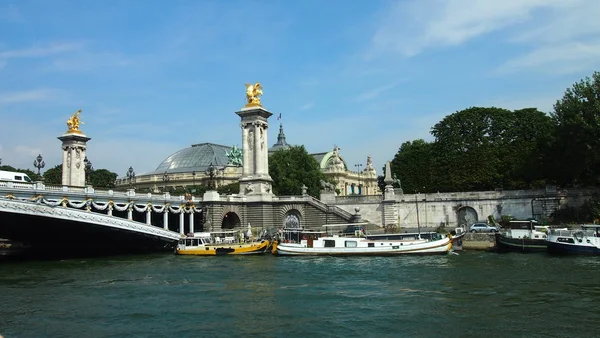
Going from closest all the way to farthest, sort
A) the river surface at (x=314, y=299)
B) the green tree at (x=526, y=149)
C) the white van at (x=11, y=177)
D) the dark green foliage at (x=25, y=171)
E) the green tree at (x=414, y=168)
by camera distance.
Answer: the river surface at (x=314, y=299), the white van at (x=11, y=177), the green tree at (x=526, y=149), the green tree at (x=414, y=168), the dark green foliage at (x=25, y=171)

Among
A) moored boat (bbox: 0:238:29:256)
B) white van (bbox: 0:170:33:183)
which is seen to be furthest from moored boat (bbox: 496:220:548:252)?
moored boat (bbox: 0:238:29:256)

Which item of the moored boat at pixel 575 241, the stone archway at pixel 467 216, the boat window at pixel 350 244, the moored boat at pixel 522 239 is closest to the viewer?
the moored boat at pixel 575 241

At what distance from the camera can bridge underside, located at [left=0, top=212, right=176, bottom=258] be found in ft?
160

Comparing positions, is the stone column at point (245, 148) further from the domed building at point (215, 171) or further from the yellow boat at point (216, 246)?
the domed building at point (215, 171)

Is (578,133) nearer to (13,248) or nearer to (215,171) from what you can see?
(13,248)

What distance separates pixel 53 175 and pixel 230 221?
50576 mm

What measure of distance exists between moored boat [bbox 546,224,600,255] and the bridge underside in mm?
35609

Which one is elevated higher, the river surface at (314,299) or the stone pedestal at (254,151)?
the stone pedestal at (254,151)

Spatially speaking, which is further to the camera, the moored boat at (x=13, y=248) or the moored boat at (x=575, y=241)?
the moored boat at (x=13, y=248)

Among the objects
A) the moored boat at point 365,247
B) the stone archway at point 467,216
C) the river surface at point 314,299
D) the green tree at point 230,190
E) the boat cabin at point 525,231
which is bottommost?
the river surface at point 314,299

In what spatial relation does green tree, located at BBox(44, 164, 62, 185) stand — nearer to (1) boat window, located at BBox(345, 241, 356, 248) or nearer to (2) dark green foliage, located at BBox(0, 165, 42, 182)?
(2) dark green foliage, located at BBox(0, 165, 42, 182)

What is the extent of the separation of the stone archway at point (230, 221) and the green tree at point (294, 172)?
16.5 meters

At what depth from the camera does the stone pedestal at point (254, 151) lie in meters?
63.5

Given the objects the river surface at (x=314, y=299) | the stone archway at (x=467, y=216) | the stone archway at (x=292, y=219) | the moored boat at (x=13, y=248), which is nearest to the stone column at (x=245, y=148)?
the stone archway at (x=292, y=219)
